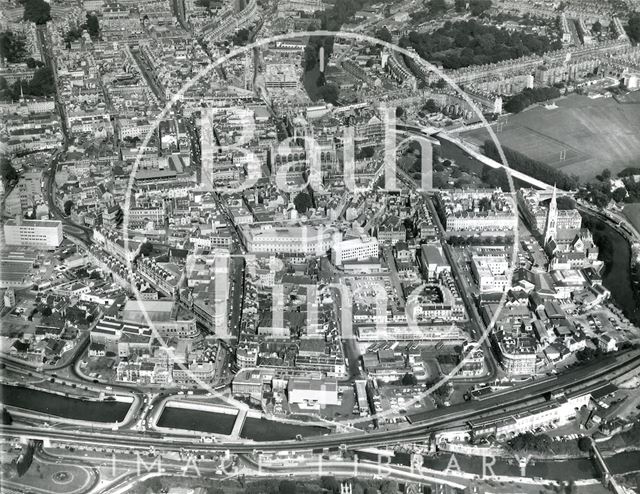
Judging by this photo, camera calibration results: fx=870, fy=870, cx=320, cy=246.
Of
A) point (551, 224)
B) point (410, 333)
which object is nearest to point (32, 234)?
point (410, 333)

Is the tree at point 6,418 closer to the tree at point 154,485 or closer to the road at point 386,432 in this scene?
the road at point 386,432

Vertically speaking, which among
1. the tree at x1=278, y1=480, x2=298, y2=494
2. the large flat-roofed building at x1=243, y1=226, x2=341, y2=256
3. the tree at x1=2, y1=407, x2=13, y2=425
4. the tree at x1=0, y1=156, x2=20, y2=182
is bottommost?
the tree at x1=278, y1=480, x2=298, y2=494

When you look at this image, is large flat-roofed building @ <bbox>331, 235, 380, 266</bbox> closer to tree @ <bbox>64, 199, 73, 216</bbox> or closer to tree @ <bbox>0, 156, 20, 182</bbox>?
tree @ <bbox>64, 199, 73, 216</bbox>

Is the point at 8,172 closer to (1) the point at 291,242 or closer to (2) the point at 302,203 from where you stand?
(2) the point at 302,203

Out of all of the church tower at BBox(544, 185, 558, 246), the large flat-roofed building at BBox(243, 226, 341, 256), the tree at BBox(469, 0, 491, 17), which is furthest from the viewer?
the tree at BBox(469, 0, 491, 17)

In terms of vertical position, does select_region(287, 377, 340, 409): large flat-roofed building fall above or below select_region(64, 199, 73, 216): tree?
below

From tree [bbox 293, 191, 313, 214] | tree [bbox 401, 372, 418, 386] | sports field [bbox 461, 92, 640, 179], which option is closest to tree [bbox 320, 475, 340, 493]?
tree [bbox 401, 372, 418, 386]
